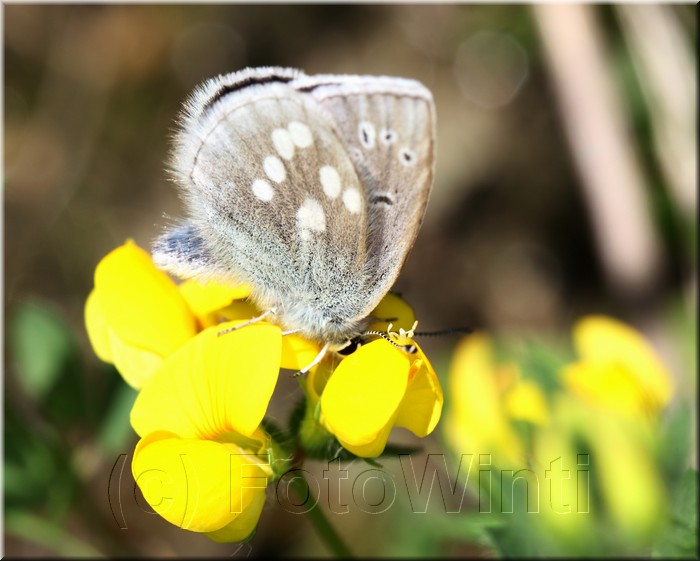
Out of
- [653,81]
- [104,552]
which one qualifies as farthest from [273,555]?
[653,81]

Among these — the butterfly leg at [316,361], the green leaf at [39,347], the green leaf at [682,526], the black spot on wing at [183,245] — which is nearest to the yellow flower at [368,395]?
the butterfly leg at [316,361]

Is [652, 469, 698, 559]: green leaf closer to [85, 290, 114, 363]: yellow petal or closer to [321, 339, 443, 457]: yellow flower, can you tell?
[321, 339, 443, 457]: yellow flower

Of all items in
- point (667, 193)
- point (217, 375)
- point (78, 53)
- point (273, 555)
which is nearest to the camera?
point (217, 375)

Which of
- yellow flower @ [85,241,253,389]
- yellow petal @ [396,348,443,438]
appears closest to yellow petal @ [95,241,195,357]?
yellow flower @ [85,241,253,389]

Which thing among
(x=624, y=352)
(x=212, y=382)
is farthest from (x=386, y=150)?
(x=624, y=352)

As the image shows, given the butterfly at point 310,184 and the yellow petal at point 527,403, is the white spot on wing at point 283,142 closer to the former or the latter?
the butterfly at point 310,184

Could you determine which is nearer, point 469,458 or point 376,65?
point 469,458

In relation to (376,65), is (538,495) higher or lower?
lower

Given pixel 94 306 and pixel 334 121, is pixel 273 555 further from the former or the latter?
pixel 334 121

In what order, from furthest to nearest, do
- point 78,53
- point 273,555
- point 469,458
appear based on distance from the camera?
point 78,53
point 273,555
point 469,458
